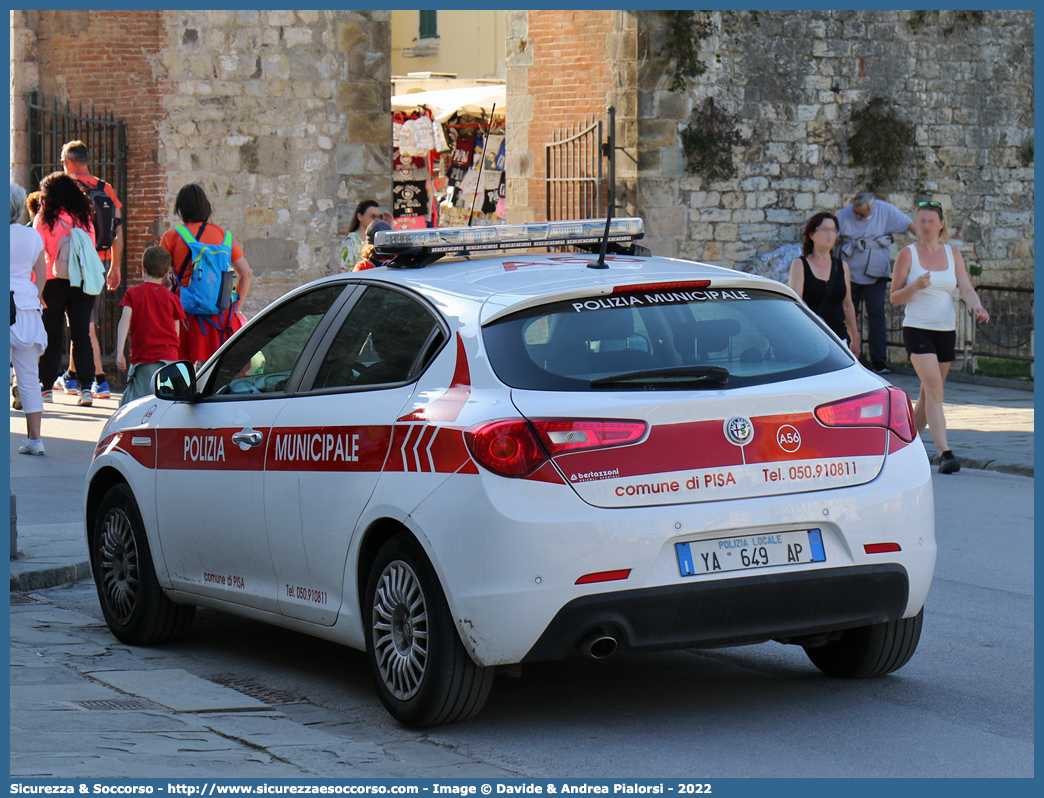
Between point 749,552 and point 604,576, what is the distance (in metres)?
0.51

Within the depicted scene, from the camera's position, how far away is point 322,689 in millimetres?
5637

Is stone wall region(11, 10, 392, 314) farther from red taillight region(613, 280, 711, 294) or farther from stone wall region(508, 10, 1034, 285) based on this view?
red taillight region(613, 280, 711, 294)

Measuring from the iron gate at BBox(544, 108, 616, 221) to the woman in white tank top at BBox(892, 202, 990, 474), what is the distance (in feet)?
30.0

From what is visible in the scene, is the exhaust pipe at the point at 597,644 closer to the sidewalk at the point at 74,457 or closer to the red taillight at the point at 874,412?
the red taillight at the point at 874,412

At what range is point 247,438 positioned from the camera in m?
5.78

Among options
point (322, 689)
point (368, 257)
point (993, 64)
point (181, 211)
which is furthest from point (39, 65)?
point (322, 689)

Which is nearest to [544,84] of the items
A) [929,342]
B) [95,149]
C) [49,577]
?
[95,149]

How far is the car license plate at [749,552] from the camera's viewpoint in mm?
4707

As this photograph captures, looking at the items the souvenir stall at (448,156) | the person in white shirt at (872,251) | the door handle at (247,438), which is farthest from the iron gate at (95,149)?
the door handle at (247,438)

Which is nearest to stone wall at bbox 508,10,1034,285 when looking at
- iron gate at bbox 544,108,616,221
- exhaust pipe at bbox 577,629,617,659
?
iron gate at bbox 544,108,616,221

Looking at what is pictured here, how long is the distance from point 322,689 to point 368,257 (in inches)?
210

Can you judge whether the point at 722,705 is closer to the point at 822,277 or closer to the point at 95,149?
the point at 822,277

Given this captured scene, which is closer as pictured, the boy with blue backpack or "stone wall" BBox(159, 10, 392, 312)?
the boy with blue backpack

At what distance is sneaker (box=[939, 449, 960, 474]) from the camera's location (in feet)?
38.5
